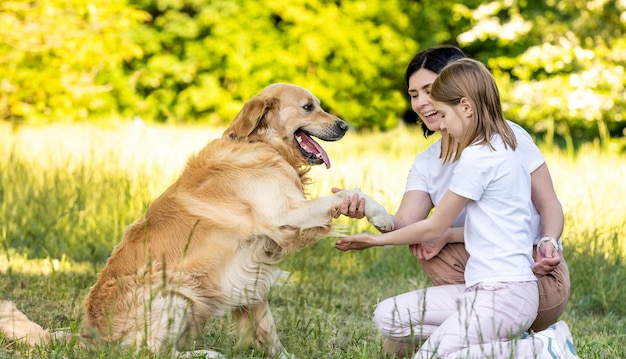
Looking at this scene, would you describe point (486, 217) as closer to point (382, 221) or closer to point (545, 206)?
point (545, 206)

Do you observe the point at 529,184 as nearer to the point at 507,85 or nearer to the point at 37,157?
the point at 37,157

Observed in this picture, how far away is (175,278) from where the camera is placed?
3.43 metres

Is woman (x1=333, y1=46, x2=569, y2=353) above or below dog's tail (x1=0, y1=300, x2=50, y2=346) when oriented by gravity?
above

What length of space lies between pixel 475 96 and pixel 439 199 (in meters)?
0.80

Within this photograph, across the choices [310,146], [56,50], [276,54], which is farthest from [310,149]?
→ [276,54]

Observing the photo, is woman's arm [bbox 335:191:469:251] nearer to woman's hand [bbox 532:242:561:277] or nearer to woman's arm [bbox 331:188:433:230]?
woman's arm [bbox 331:188:433:230]

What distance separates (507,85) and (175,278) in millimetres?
10379

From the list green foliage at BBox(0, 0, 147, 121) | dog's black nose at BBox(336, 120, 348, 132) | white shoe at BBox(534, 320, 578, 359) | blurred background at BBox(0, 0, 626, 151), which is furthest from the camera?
blurred background at BBox(0, 0, 626, 151)

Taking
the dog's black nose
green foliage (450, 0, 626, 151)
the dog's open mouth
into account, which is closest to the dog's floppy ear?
the dog's open mouth

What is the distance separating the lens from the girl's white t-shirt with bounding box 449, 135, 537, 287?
3107mm

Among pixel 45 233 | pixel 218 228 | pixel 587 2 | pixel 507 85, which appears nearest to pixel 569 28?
pixel 587 2

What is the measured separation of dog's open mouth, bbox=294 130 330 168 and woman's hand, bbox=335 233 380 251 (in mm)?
612

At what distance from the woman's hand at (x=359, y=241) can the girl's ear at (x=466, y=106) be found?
0.62 meters

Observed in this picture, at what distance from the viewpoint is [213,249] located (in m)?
3.52
